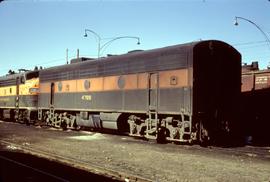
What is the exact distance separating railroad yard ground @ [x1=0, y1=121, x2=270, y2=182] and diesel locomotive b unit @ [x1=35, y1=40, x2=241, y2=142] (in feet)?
3.20

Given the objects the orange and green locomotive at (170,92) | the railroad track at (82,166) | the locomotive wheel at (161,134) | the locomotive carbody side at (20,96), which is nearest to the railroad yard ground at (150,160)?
the railroad track at (82,166)

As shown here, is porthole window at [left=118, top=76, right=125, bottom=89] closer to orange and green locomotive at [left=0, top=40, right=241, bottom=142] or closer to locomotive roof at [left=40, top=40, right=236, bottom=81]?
orange and green locomotive at [left=0, top=40, right=241, bottom=142]

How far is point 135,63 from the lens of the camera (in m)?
17.9

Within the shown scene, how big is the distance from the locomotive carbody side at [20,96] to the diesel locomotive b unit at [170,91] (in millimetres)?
7928

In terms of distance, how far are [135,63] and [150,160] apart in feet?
22.6

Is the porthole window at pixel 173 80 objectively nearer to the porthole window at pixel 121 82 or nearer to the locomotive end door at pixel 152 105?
the locomotive end door at pixel 152 105

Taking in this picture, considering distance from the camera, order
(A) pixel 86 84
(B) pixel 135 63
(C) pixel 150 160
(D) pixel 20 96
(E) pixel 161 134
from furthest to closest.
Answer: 1. (D) pixel 20 96
2. (A) pixel 86 84
3. (B) pixel 135 63
4. (E) pixel 161 134
5. (C) pixel 150 160

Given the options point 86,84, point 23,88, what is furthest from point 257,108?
point 23,88

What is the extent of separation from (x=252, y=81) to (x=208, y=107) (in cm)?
592

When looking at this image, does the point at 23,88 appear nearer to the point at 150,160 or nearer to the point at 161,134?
the point at 161,134

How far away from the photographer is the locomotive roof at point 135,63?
51.0 ft

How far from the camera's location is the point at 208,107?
15.3 m

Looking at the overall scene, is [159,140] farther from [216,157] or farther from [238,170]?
[238,170]

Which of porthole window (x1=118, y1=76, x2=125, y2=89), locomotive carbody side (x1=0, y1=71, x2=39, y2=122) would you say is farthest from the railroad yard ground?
locomotive carbody side (x1=0, y1=71, x2=39, y2=122)
